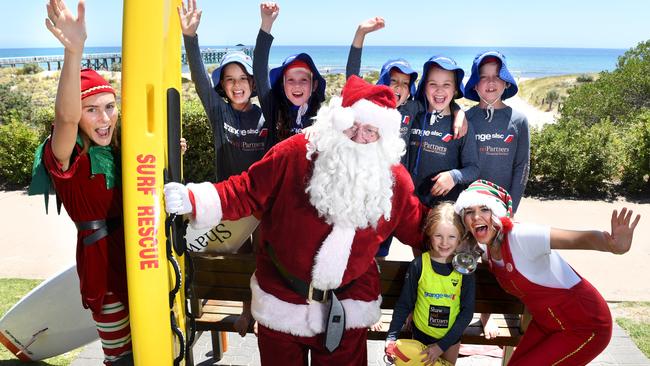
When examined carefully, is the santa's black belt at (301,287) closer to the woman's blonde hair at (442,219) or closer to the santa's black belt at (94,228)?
the woman's blonde hair at (442,219)

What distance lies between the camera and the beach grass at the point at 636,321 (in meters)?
3.89

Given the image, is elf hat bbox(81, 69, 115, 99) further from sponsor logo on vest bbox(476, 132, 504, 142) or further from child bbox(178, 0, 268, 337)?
sponsor logo on vest bbox(476, 132, 504, 142)

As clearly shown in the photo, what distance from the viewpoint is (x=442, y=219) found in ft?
8.41

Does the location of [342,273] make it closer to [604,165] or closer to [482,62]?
[482,62]

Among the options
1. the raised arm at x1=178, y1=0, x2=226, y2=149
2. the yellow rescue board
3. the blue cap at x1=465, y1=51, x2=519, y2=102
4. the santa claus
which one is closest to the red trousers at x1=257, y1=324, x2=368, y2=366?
the santa claus

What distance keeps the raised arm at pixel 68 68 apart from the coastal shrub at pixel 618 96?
11895 mm

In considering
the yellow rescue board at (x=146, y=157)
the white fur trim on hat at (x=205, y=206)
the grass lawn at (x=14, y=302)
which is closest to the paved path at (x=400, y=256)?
the grass lawn at (x=14, y=302)

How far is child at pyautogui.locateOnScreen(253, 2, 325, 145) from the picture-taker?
10.1ft

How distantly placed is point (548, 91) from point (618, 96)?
2916cm

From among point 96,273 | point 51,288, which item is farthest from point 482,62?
point 51,288

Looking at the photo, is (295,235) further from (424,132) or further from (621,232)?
(621,232)

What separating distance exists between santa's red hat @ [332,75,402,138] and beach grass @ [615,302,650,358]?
113 inches

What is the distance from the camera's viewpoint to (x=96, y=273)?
239 centimetres

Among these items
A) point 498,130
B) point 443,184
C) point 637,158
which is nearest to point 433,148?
point 443,184
